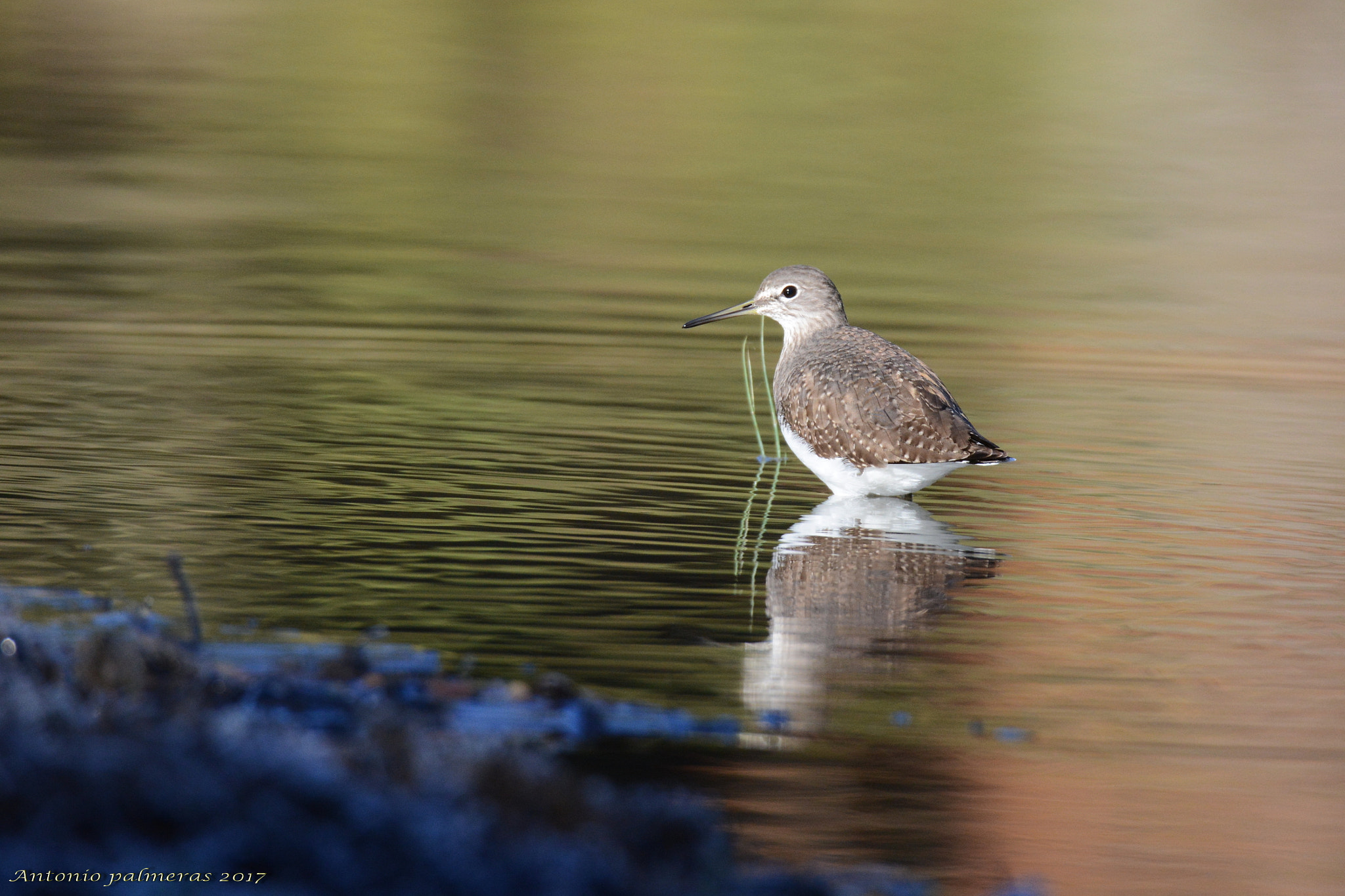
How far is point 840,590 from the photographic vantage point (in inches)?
321

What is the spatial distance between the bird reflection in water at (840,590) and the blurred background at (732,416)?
1.9 inches

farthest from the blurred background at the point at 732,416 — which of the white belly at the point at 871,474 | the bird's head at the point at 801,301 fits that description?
the bird's head at the point at 801,301

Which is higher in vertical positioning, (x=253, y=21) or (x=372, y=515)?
(x=253, y=21)

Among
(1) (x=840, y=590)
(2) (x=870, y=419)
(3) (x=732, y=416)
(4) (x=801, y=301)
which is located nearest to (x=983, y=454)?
(2) (x=870, y=419)

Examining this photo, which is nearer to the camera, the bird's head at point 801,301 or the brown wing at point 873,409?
the brown wing at point 873,409

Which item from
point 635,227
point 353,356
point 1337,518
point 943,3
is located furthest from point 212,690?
point 943,3

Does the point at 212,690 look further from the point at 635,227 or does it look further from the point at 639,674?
the point at 635,227

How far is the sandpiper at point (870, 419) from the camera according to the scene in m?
9.87

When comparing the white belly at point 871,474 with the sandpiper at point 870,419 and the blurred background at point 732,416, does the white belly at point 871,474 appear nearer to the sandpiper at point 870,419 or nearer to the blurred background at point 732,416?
the sandpiper at point 870,419

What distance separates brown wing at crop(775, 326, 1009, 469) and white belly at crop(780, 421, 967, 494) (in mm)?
47

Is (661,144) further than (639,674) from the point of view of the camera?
Yes

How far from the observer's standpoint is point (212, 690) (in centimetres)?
575

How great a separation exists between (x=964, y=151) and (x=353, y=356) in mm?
16465

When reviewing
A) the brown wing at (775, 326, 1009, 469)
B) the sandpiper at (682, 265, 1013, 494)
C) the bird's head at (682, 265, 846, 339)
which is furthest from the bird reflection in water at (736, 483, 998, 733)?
the bird's head at (682, 265, 846, 339)
